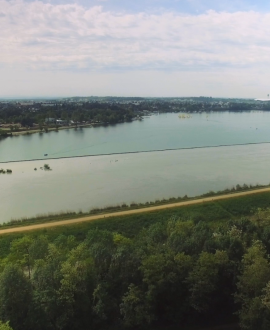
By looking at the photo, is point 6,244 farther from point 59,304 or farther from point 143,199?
point 143,199

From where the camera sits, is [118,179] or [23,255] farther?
[118,179]

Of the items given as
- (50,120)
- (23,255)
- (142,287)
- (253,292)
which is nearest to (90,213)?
(23,255)

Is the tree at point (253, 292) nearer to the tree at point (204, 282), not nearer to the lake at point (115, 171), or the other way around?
the tree at point (204, 282)

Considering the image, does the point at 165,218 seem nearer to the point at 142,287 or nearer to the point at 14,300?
the point at 142,287

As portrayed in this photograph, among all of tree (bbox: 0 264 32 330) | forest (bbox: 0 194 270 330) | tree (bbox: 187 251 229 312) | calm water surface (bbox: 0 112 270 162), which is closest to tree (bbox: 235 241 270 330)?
forest (bbox: 0 194 270 330)

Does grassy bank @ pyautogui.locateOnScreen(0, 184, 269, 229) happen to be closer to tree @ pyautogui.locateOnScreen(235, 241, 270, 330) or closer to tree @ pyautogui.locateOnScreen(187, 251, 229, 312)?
tree @ pyautogui.locateOnScreen(187, 251, 229, 312)

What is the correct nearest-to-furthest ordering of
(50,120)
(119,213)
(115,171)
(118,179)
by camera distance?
(119,213), (118,179), (115,171), (50,120)

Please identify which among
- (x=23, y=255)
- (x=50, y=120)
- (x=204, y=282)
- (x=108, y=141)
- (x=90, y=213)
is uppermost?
(x=50, y=120)
